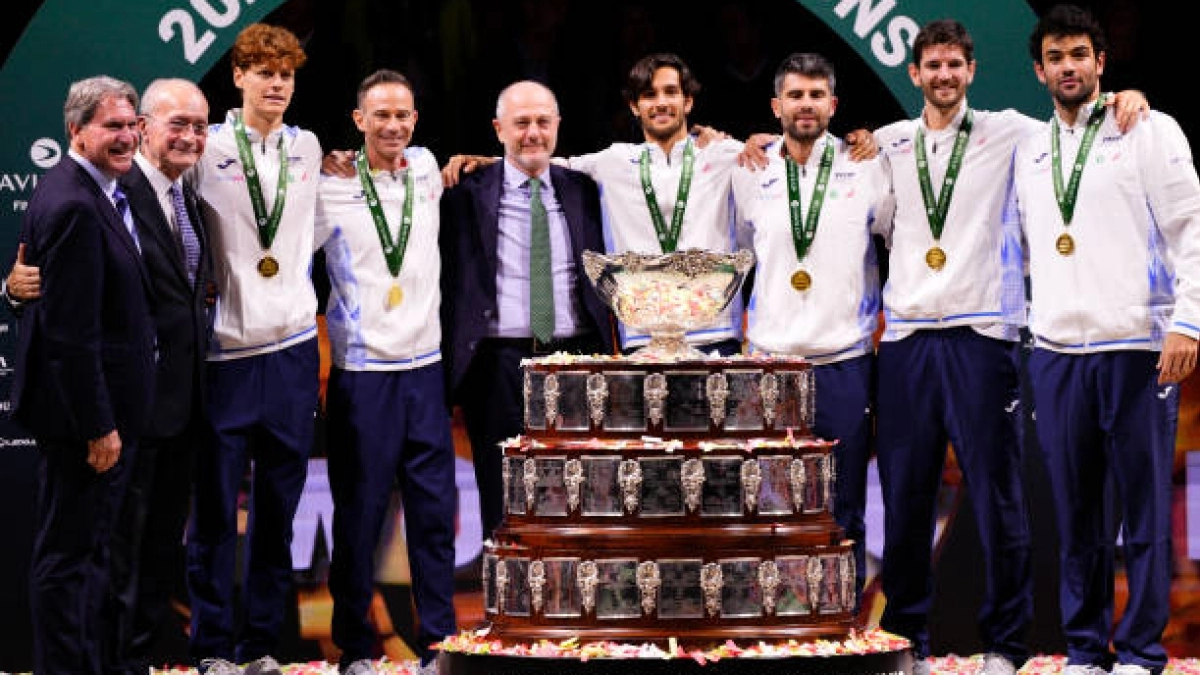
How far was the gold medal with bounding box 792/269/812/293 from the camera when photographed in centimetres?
714

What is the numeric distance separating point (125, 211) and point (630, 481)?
5.86 ft

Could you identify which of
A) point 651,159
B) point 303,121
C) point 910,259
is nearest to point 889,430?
point 910,259

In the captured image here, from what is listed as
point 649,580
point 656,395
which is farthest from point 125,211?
point 649,580

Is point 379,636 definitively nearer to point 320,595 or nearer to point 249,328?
point 320,595

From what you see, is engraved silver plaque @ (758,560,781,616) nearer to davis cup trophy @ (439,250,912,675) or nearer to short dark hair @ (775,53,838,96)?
davis cup trophy @ (439,250,912,675)

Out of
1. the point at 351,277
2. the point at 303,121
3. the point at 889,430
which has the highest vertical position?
the point at 303,121

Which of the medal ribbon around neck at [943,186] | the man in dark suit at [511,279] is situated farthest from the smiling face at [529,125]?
the medal ribbon around neck at [943,186]

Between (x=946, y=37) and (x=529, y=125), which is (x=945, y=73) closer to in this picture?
(x=946, y=37)

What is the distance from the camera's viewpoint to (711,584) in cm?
581

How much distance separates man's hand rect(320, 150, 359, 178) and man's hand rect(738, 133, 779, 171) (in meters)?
1.36

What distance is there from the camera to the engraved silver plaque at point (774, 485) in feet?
19.3

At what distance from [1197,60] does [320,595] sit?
3928 mm

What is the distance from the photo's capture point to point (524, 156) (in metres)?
7.30

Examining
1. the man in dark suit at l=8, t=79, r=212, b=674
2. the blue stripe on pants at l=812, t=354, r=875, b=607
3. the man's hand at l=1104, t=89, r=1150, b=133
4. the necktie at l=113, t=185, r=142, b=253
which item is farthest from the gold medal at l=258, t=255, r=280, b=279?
the man's hand at l=1104, t=89, r=1150, b=133
